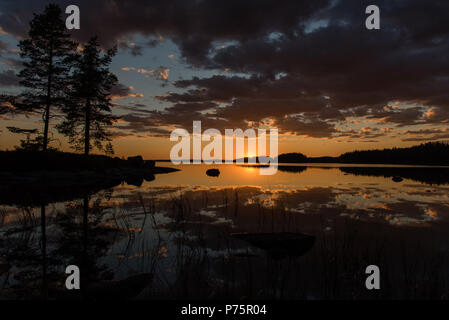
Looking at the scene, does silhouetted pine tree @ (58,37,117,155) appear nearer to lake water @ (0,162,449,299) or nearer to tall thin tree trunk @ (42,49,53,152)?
tall thin tree trunk @ (42,49,53,152)

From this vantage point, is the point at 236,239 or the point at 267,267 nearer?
the point at 267,267

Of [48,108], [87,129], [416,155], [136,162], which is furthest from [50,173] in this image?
[416,155]

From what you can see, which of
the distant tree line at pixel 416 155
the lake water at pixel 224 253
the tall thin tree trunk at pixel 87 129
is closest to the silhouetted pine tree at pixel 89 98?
the tall thin tree trunk at pixel 87 129

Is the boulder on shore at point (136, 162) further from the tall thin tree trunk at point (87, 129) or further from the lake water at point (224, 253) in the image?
the lake water at point (224, 253)

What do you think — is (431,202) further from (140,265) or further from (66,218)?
(66,218)

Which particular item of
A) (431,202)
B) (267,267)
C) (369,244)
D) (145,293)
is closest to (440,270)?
(369,244)

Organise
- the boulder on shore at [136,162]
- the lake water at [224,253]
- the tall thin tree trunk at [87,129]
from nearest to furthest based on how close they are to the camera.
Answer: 1. the lake water at [224,253]
2. the tall thin tree trunk at [87,129]
3. the boulder on shore at [136,162]

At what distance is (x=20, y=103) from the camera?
23.5 m

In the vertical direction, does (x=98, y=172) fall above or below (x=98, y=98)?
below

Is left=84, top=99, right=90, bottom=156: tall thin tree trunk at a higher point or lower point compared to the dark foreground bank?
higher

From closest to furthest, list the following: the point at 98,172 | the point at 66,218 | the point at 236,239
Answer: the point at 236,239 → the point at 66,218 → the point at 98,172

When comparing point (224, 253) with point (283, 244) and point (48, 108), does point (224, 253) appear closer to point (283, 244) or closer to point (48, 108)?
point (283, 244)

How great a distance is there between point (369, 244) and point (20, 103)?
1221 inches

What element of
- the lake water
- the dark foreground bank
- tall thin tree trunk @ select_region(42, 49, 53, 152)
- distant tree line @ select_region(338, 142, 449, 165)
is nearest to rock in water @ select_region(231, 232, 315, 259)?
the lake water
